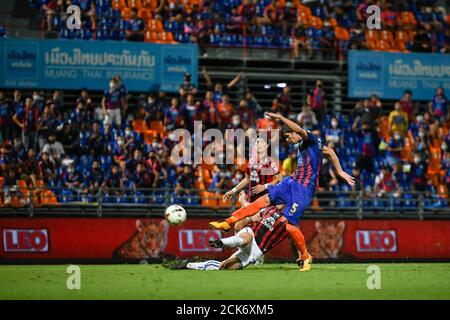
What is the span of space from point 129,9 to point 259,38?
16.2 ft

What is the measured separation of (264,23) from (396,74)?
5332 mm

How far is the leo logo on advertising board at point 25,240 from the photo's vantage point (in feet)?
73.0

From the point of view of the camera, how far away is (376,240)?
25.0 meters

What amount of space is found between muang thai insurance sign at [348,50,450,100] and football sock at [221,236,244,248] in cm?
1765

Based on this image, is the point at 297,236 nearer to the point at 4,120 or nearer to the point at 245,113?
the point at 245,113

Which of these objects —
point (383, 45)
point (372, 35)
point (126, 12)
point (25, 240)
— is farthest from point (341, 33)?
point (25, 240)

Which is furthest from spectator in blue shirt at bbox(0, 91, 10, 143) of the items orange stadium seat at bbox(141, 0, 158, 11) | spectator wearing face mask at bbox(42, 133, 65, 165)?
orange stadium seat at bbox(141, 0, 158, 11)

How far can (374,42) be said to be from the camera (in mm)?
33688

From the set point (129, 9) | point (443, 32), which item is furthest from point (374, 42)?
point (129, 9)

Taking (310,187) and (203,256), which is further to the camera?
(203,256)

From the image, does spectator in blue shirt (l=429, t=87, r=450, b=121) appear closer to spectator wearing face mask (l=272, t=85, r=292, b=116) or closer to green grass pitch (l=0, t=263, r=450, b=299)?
spectator wearing face mask (l=272, t=85, r=292, b=116)

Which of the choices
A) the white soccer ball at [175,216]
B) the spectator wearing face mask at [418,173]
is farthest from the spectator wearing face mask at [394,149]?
the white soccer ball at [175,216]
